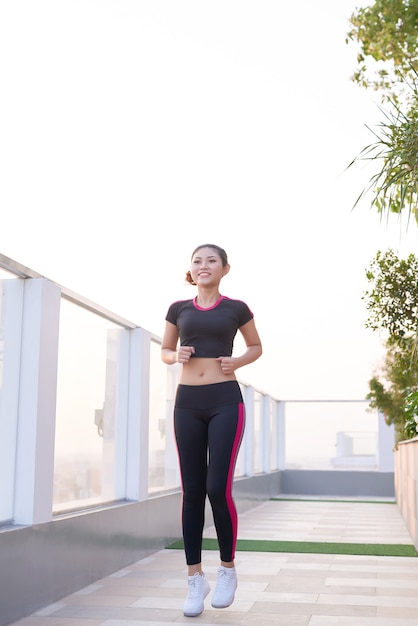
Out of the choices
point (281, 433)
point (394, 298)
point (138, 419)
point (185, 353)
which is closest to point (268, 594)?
point (185, 353)

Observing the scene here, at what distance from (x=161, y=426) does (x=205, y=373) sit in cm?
257

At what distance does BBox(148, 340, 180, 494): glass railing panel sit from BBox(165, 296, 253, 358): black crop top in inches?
85.3

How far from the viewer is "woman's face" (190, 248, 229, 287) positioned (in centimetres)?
296

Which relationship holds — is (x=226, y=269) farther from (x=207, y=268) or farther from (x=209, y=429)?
(x=209, y=429)

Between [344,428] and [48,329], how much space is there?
402 inches

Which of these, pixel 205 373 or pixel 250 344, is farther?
pixel 250 344

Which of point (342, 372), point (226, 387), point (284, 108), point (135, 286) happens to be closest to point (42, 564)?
point (226, 387)

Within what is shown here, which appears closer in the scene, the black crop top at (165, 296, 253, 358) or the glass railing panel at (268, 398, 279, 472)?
the black crop top at (165, 296, 253, 358)

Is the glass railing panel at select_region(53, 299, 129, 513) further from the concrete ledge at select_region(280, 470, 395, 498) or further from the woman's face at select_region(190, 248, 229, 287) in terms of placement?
the concrete ledge at select_region(280, 470, 395, 498)

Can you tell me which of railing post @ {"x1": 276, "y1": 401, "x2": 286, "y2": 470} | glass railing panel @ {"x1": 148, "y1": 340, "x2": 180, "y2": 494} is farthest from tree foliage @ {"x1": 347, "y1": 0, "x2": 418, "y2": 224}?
railing post @ {"x1": 276, "y1": 401, "x2": 286, "y2": 470}

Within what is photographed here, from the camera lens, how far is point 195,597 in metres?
2.83

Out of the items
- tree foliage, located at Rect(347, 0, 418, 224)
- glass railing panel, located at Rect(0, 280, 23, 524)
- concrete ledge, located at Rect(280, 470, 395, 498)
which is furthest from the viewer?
concrete ledge, located at Rect(280, 470, 395, 498)

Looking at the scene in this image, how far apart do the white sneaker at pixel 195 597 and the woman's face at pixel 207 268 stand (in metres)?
1.11

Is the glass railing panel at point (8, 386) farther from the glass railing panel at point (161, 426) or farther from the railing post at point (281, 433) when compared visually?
the railing post at point (281, 433)
